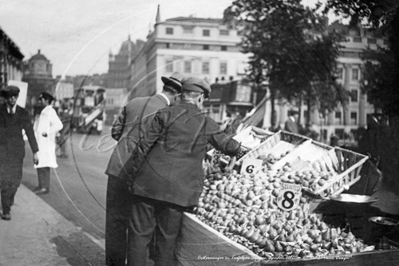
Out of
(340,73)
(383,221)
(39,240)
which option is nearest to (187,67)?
(340,73)

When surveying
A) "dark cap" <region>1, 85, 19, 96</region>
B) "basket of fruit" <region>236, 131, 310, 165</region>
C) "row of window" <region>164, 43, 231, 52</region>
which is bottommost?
"basket of fruit" <region>236, 131, 310, 165</region>

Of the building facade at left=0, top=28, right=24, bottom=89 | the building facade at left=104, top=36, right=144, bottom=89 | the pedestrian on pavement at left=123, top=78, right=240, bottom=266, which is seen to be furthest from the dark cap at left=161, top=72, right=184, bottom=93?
the building facade at left=0, top=28, right=24, bottom=89

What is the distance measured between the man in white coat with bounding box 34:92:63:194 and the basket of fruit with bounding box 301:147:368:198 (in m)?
1.78

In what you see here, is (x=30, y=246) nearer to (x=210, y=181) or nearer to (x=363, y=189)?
(x=210, y=181)

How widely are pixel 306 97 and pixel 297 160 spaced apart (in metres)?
0.59

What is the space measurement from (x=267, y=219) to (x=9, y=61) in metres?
2.02

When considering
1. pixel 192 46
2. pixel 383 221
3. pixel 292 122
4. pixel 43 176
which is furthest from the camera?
pixel 292 122

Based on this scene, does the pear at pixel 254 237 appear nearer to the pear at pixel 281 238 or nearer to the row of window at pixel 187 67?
the pear at pixel 281 238

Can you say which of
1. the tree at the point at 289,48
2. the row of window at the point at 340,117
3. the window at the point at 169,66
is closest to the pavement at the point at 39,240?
the window at the point at 169,66

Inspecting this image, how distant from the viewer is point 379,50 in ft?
13.2

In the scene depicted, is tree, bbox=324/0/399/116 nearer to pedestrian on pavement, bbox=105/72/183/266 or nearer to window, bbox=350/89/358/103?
window, bbox=350/89/358/103

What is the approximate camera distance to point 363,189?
3.67m

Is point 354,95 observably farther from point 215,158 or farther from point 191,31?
point 191,31

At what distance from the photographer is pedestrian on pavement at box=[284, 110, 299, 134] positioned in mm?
4039
